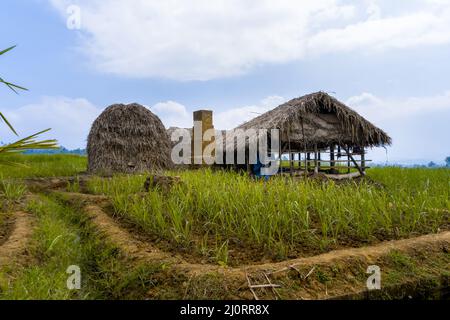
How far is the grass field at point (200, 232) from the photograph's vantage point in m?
3.13

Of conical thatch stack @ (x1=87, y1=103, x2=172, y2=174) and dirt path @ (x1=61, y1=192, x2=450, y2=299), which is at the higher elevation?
conical thatch stack @ (x1=87, y1=103, x2=172, y2=174)

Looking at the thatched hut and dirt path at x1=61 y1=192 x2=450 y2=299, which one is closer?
dirt path at x1=61 y1=192 x2=450 y2=299

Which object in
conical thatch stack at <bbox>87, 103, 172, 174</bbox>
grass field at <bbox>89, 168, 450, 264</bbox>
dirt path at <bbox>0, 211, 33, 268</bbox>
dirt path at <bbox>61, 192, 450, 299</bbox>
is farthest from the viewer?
conical thatch stack at <bbox>87, 103, 172, 174</bbox>

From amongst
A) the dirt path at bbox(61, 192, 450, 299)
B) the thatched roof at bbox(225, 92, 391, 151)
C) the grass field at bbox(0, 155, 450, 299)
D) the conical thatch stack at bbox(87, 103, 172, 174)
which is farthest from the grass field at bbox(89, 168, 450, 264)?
the thatched roof at bbox(225, 92, 391, 151)

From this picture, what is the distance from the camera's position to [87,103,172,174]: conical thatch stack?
1079cm

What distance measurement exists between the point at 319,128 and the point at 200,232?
8.35m

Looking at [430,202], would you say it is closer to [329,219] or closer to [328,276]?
[329,219]

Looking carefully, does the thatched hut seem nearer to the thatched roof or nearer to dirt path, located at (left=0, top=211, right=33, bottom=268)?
the thatched roof

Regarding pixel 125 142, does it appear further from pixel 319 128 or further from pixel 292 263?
pixel 292 263

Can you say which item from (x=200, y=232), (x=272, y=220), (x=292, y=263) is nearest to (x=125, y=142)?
(x=200, y=232)

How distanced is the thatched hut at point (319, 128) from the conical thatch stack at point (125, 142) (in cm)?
219

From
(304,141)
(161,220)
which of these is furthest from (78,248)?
(304,141)

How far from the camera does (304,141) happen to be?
11.2m

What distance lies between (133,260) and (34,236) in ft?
4.56
